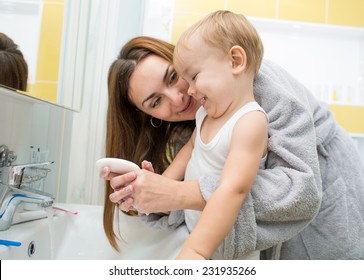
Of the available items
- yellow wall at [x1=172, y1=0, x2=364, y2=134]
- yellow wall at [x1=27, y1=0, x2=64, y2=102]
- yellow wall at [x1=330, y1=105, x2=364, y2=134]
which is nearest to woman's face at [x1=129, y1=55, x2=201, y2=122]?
yellow wall at [x1=27, y1=0, x2=64, y2=102]

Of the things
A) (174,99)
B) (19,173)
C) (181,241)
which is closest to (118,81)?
(174,99)

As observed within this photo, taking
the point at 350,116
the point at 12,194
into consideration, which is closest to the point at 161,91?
the point at 12,194

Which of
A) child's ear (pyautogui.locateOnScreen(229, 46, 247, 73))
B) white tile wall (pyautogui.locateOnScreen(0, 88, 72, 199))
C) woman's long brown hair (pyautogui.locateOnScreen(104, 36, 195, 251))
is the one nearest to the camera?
child's ear (pyautogui.locateOnScreen(229, 46, 247, 73))

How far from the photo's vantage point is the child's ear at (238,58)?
70 cm

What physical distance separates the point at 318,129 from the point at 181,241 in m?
0.43

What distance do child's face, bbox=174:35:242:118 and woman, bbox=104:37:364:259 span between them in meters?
0.12

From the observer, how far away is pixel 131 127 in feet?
3.45

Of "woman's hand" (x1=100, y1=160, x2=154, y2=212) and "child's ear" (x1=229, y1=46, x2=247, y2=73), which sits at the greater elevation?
"child's ear" (x1=229, y1=46, x2=247, y2=73)

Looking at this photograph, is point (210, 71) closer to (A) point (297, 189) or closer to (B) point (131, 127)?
(A) point (297, 189)

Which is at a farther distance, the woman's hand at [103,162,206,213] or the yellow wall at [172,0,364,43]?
the yellow wall at [172,0,364,43]

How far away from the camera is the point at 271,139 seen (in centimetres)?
73

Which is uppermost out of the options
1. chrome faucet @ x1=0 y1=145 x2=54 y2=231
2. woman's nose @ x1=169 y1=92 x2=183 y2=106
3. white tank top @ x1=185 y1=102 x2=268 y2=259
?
woman's nose @ x1=169 y1=92 x2=183 y2=106

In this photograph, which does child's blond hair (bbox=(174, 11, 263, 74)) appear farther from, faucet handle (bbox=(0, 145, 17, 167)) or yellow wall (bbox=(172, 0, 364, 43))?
yellow wall (bbox=(172, 0, 364, 43))

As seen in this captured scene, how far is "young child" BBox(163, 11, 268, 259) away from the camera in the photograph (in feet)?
2.02
